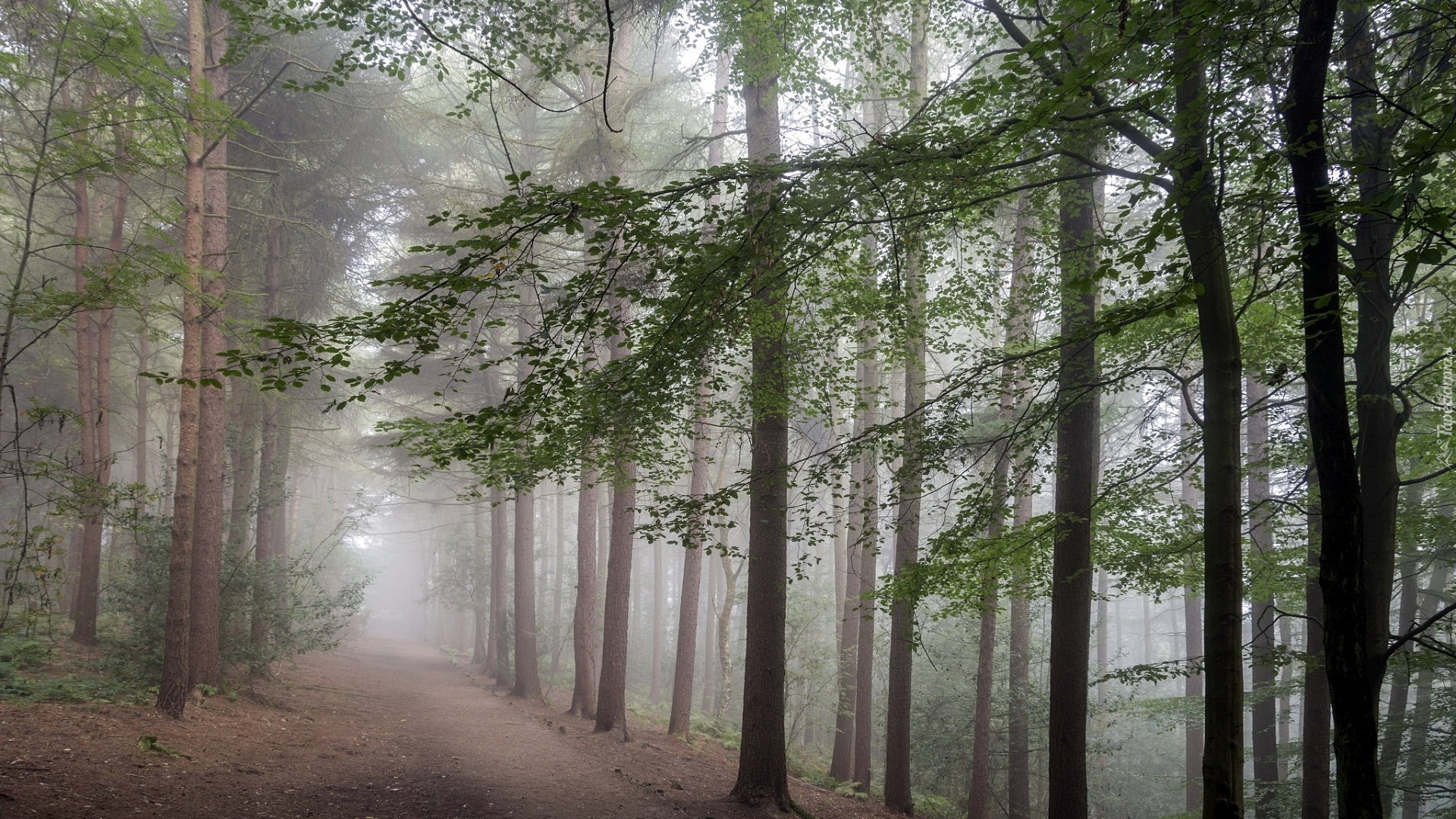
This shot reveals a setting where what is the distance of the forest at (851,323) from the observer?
466 cm

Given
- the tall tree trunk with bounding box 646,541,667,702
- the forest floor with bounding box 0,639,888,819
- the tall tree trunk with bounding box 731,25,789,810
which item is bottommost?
the tall tree trunk with bounding box 646,541,667,702

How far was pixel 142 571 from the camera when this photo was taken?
1285cm

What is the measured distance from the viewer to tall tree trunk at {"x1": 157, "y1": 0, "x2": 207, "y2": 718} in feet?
32.2

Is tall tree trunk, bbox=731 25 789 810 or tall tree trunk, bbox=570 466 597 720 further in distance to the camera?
tall tree trunk, bbox=570 466 597 720

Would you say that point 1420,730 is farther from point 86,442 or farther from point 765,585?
point 86,442

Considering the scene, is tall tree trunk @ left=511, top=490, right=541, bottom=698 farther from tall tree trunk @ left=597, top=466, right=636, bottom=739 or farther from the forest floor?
tall tree trunk @ left=597, top=466, right=636, bottom=739

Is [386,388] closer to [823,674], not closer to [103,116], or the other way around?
[103,116]

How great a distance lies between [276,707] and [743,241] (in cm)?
1256

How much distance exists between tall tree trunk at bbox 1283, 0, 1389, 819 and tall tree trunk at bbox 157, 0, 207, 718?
36.8 ft

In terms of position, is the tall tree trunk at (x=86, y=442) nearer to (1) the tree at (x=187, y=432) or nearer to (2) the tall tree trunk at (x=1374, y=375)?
(1) the tree at (x=187, y=432)

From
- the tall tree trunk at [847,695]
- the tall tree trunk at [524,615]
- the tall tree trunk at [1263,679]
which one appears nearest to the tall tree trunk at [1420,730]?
the tall tree trunk at [1263,679]

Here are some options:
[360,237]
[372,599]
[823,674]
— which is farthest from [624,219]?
[372,599]

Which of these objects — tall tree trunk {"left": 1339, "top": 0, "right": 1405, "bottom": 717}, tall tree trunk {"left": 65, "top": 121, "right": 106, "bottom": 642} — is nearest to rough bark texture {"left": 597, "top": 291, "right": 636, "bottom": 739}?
tall tree trunk {"left": 65, "top": 121, "right": 106, "bottom": 642}

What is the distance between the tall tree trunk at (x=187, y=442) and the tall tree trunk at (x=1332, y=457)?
11204 mm
